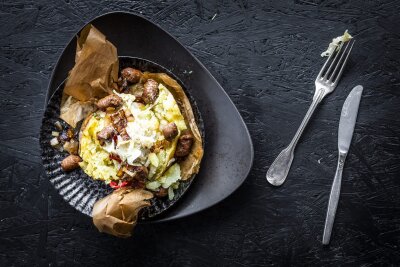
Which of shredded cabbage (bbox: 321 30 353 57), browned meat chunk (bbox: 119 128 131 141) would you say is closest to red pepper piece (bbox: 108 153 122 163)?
browned meat chunk (bbox: 119 128 131 141)

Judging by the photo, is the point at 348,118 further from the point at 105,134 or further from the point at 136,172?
the point at 105,134

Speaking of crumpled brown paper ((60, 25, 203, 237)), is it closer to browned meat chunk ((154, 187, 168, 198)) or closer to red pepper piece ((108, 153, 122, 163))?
browned meat chunk ((154, 187, 168, 198))

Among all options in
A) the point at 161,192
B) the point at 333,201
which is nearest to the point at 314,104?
the point at 333,201

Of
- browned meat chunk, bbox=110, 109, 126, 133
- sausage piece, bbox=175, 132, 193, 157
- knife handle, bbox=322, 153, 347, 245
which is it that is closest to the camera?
browned meat chunk, bbox=110, 109, 126, 133

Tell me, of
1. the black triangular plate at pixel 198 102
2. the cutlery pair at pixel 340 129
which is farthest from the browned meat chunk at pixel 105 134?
the cutlery pair at pixel 340 129

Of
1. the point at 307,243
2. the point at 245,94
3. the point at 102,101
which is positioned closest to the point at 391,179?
the point at 307,243

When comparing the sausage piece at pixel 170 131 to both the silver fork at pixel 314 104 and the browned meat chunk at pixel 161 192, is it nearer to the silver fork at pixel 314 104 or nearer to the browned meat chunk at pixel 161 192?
the browned meat chunk at pixel 161 192

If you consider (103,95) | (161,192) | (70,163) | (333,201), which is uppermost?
(103,95)
